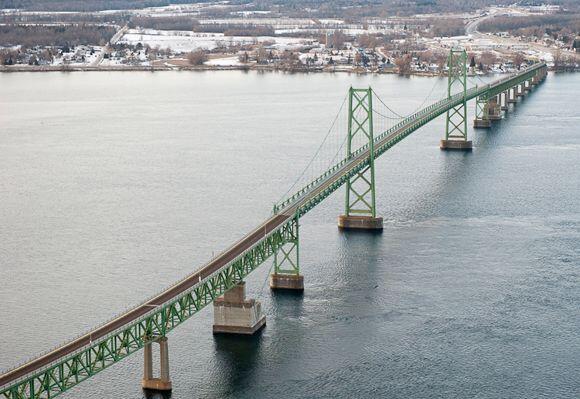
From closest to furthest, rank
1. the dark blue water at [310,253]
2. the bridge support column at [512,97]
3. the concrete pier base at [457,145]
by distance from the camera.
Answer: the dark blue water at [310,253] → the concrete pier base at [457,145] → the bridge support column at [512,97]

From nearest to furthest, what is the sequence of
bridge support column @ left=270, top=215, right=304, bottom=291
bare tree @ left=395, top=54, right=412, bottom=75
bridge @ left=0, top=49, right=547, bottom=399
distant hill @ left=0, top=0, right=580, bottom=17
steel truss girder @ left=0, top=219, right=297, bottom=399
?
steel truss girder @ left=0, top=219, right=297, bottom=399 < bridge @ left=0, top=49, right=547, bottom=399 < bridge support column @ left=270, top=215, right=304, bottom=291 < bare tree @ left=395, top=54, right=412, bottom=75 < distant hill @ left=0, top=0, right=580, bottom=17

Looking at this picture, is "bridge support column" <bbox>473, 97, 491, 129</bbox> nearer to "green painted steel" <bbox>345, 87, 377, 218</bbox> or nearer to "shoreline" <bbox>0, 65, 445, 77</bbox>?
"green painted steel" <bbox>345, 87, 377, 218</bbox>

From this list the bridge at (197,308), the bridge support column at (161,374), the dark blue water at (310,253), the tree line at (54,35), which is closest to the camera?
the bridge at (197,308)

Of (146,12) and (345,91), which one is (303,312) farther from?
(146,12)

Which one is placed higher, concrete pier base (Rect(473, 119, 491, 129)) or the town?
the town

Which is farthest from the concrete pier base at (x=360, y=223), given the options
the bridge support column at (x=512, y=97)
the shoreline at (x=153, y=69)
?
the shoreline at (x=153, y=69)

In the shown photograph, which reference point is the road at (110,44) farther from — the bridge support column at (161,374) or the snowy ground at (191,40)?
the bridge support column at (161,374)

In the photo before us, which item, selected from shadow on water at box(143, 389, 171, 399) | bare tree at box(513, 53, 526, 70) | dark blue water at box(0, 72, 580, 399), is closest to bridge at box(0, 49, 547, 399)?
shadow on water at box(143, 389, 171, 399)

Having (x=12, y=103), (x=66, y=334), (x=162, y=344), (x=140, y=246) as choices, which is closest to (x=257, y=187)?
(x=140, y=246)
